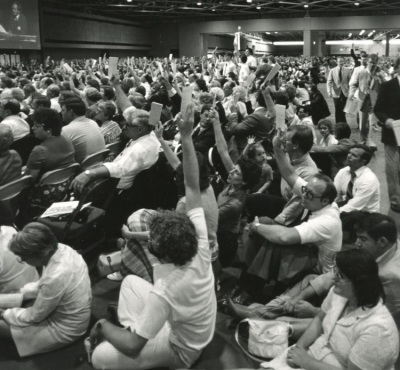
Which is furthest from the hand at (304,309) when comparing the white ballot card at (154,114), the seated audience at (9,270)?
the seated audience at (9,270)

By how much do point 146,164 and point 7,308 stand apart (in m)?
1.47

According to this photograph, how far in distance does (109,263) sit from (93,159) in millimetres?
914

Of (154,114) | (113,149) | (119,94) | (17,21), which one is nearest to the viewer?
(154,114)

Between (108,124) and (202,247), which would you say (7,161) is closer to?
(108,124)

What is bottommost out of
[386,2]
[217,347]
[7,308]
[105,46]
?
[217,347]

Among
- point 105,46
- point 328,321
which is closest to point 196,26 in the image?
point 105,46

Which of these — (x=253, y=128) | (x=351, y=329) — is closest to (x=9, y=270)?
(x=351, y=329)

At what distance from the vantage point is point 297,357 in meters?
2.13

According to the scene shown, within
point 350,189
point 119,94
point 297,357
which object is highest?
point 119,94

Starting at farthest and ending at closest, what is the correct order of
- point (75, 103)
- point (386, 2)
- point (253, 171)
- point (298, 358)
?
point (386, 2) < point (75, 103) < point (253, 171) < point (298, 358)

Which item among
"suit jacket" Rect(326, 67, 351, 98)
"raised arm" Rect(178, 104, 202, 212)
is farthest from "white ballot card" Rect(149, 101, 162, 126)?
"suit jacket" Rect(326, 67, 351, 98)

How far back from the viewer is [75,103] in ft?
15.0

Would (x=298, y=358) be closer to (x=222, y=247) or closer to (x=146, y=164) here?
(x=222, y=247)

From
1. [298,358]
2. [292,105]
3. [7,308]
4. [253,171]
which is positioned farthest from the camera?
[292,105]
